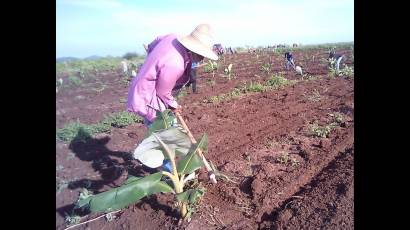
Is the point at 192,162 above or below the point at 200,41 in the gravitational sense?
below

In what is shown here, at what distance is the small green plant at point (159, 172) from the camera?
246cm

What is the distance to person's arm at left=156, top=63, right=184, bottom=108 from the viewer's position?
2.65 metres

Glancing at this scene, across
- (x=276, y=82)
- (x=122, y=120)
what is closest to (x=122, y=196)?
(x=122, y=120)

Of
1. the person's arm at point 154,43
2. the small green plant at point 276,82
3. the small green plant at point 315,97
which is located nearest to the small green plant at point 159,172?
the person's arm at point 154,43

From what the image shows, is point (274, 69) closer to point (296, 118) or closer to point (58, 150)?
point (296, 118)

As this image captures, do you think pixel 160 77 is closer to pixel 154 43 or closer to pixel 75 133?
pixel 154 43

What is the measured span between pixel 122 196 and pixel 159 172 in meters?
0.32

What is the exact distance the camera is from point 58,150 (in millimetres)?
4641

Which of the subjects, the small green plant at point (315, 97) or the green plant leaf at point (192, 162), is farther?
the small green plant at point (315, 97)

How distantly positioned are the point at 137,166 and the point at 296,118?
2.37 m

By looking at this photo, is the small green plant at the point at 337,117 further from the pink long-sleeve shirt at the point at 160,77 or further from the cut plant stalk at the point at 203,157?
the pink long-sleeve shirt at the point at 160,77

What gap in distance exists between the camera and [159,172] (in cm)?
267
